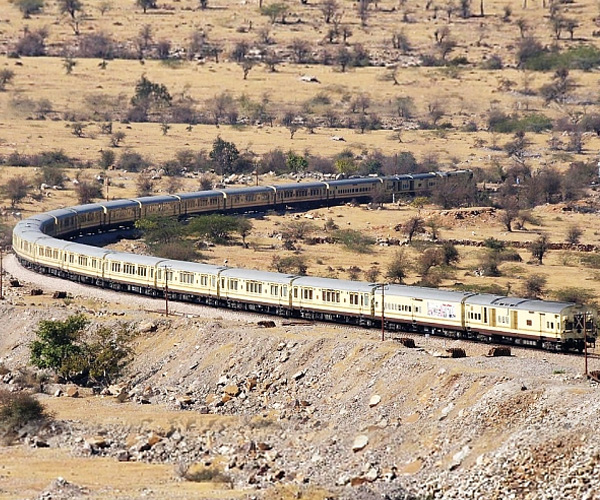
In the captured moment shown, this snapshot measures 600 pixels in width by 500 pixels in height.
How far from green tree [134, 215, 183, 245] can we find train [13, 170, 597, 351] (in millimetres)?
2097

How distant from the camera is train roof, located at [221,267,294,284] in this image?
57.0 metres

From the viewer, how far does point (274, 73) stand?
15650 centimetres

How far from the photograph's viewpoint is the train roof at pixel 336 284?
53.5 m

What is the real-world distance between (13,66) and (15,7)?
30.2m

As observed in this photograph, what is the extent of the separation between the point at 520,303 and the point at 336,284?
9082 mm

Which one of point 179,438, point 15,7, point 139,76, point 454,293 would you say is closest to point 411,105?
point 139,76

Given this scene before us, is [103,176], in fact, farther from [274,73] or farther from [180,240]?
[274,73]

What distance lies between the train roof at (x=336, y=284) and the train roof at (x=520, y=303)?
510 centimetres

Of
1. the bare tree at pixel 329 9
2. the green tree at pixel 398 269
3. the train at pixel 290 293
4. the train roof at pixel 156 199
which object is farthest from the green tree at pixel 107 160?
the bare tree at pixel 329 9

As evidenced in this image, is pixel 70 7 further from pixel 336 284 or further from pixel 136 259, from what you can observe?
pixel 336 284

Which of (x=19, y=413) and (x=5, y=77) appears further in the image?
(x=5, y=77)

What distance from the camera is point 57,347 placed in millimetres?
51219

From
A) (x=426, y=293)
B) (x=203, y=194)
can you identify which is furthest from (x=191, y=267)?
(x=203, y=194)

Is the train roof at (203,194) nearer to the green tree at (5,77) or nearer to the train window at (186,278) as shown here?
the train window at (186,278)
